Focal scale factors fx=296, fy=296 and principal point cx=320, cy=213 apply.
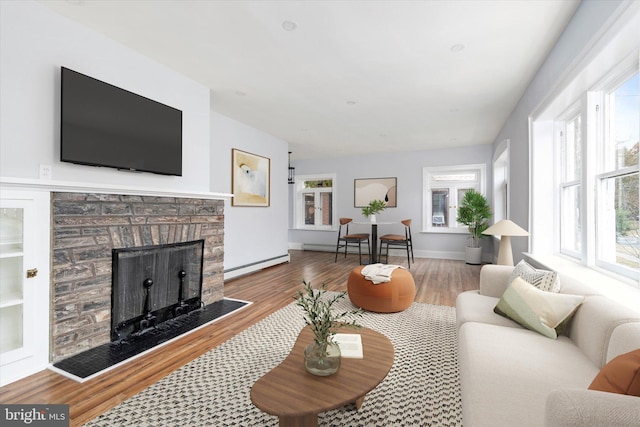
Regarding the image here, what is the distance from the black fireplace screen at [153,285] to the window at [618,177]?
3695mm

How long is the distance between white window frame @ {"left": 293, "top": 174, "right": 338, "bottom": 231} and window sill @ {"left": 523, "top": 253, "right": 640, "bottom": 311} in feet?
17.4

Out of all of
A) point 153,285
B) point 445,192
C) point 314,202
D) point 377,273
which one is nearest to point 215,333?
point 153,285

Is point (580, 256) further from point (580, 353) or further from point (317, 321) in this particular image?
point (317, 321)

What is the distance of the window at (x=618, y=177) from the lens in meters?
1.92

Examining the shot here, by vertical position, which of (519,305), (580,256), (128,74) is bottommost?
(519,305)

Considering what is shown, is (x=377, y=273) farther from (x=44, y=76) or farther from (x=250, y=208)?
(x=44, y=76)

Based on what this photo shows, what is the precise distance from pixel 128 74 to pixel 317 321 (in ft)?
9.20

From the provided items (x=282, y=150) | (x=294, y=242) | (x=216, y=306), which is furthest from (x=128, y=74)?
(x=294, y=242)

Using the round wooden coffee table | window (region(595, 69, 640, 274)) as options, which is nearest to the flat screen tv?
the round wooden coffee table

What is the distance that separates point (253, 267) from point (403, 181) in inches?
162

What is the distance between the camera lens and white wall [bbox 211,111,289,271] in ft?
14.8

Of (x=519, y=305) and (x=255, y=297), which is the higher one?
(x=519, y=305)

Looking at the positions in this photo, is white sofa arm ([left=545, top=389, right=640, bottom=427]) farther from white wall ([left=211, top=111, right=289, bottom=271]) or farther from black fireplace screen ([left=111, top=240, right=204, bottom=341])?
white wall ([left=211, top=111, right=289, bottom=271])

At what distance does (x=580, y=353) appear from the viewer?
155cm
